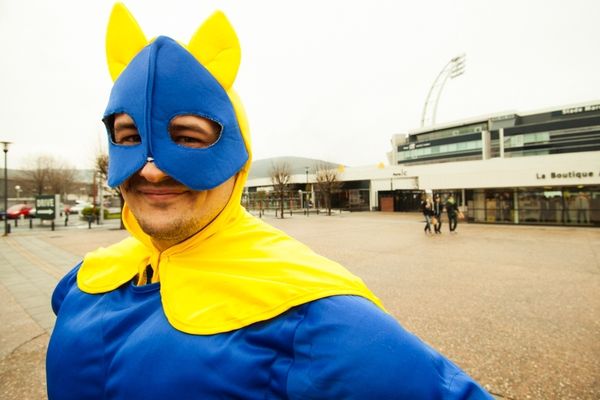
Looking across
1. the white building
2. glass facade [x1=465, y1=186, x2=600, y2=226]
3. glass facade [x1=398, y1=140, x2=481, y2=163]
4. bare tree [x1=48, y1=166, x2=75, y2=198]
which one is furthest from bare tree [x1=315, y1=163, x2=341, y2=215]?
bare tree [x1=48, y1=166, x2=75, y2=198]

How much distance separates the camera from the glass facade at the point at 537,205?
56.0 feet

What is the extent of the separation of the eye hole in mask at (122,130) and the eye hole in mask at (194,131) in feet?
0.48

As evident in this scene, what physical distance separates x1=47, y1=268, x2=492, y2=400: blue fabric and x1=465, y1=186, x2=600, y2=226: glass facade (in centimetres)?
2252

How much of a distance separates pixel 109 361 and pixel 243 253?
0.62m

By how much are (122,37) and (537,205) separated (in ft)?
76.7

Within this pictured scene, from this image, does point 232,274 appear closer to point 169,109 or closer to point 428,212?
point 169,109

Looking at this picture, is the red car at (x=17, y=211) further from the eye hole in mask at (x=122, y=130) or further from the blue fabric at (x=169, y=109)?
the blue fabric at (x=169, y=109)

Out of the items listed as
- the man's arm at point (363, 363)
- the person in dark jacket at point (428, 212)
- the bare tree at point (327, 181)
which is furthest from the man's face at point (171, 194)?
the bare tree at point (327, 181)

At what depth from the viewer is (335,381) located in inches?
34.2

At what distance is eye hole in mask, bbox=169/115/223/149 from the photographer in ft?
3.57

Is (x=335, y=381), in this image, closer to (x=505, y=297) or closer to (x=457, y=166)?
(x=505, y=297)

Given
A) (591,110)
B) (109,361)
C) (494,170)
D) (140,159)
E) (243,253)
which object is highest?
(591,110)

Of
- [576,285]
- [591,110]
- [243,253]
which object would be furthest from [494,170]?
[591,110]

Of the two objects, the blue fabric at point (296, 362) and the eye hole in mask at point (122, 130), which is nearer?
the blue fabric at point (296, 362)
